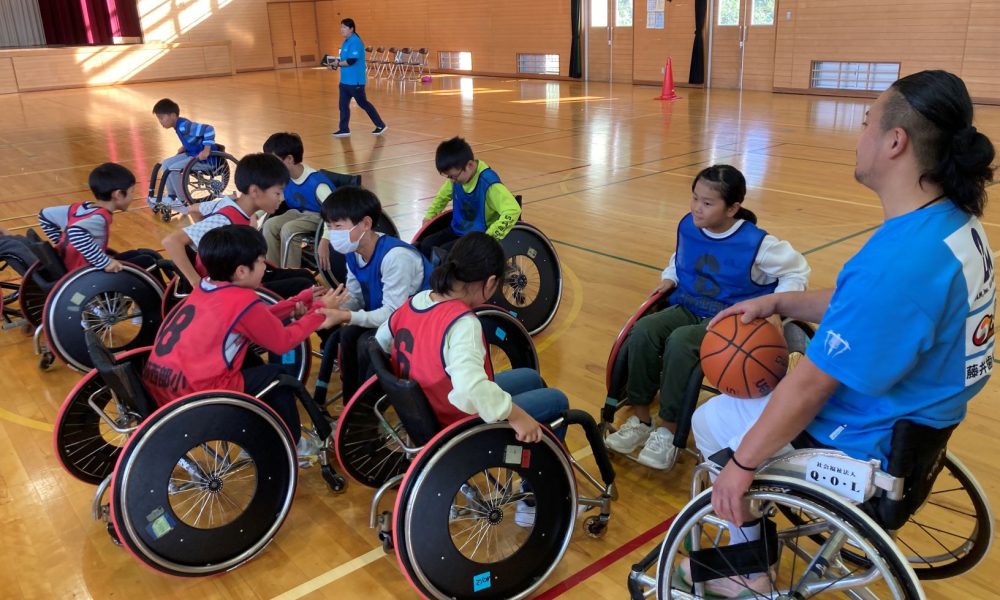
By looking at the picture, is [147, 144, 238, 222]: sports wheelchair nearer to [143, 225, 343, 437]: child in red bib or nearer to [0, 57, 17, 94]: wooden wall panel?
[143, 225, 343, 437]: child in red bib

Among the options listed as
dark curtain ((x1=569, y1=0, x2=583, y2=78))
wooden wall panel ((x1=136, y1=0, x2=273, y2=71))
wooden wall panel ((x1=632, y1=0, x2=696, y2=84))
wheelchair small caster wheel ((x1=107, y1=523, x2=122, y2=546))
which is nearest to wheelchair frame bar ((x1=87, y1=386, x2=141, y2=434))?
wheelchair small caster wheel ((x1=107, y1=523, x2=122, y2=546))

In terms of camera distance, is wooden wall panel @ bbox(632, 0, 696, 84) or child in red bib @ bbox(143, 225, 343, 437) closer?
child in red bib @ bbox(143, 225, 343, 437)

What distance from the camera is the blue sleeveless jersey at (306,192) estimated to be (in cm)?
401

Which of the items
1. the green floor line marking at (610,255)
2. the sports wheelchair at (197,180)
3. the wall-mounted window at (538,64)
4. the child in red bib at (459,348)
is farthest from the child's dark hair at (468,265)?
the wall-mounted window at (538,64)

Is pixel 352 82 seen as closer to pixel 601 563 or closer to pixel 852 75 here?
pixel 852 75

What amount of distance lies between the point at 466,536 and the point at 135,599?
0.88 m

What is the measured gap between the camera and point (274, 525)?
6.83 feet

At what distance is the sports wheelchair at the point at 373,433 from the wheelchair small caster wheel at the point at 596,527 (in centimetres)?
55

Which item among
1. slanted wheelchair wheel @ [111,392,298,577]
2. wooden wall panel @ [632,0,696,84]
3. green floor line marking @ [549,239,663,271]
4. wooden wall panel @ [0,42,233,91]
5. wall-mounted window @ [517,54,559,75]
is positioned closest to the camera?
slanted wheelchair wheel @ [111,392,298,577]

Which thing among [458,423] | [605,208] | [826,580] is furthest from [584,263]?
[826,580]

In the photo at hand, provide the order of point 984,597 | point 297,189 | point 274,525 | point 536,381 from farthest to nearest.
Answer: point 297,189 → point 536,381 → point 274,525 → point 984,597

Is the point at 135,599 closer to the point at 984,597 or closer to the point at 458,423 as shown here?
the point at 458,423

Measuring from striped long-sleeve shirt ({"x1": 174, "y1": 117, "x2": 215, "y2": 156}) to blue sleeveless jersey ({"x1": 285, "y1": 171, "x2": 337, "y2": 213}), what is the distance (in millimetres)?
2132

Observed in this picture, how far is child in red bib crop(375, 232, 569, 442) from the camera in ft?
5.69
